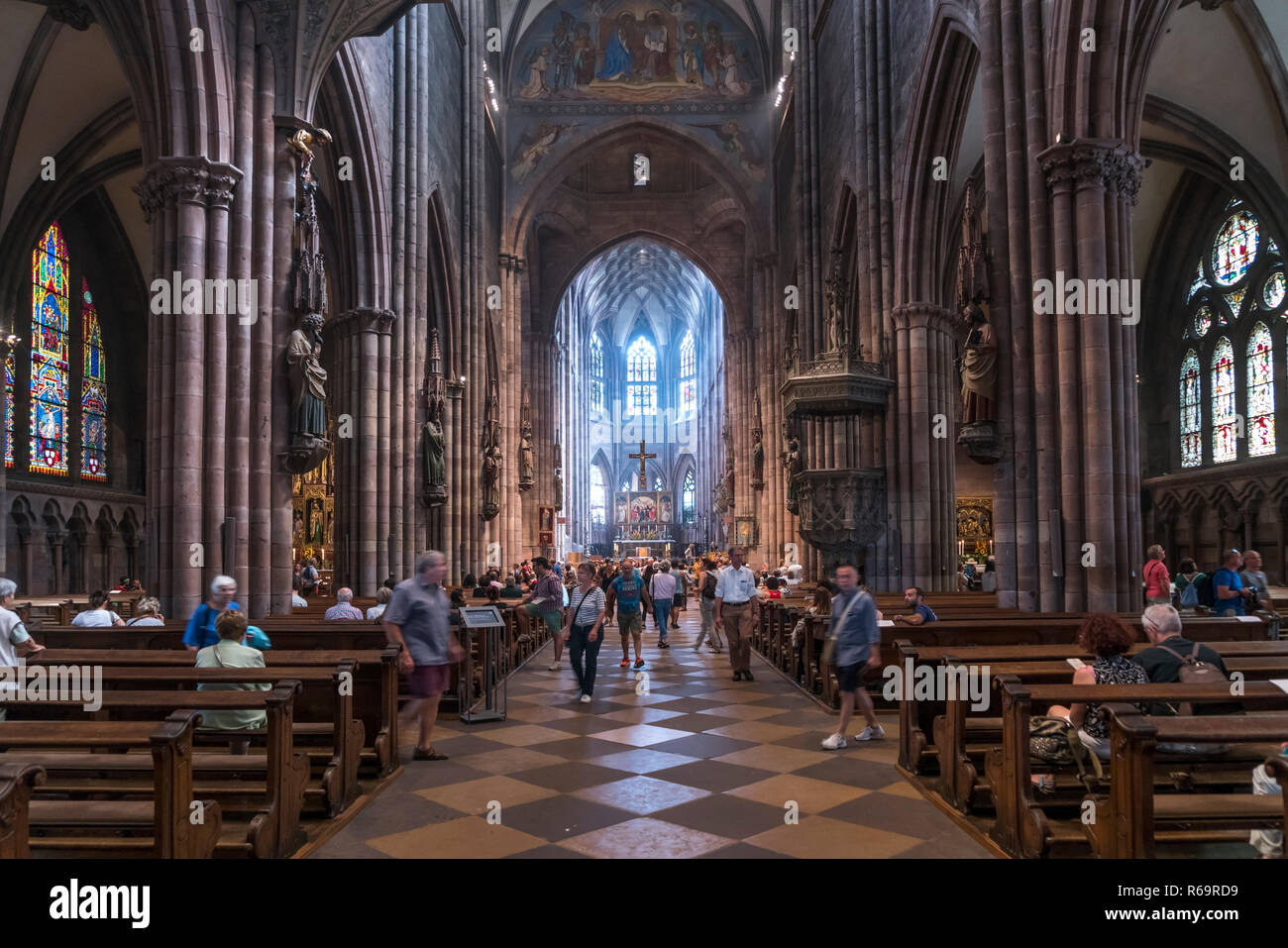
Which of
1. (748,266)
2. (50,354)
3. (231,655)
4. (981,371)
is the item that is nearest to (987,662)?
(231,655)

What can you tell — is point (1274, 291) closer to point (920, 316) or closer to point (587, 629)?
point (920, 316)

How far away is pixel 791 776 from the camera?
22.1 ft

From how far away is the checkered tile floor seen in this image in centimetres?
518

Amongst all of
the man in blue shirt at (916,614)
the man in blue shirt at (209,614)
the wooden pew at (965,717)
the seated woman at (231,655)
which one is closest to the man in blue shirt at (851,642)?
the wooden pew at (965,717)

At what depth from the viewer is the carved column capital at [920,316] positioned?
17609 mm

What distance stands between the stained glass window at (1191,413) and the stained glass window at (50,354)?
29255mm

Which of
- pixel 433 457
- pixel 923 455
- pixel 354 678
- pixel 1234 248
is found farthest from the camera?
pixel 1234 248

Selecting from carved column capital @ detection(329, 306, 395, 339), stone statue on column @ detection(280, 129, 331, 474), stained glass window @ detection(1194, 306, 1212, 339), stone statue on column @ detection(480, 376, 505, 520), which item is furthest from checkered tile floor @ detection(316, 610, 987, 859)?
stained glass window @ detection(1194, 306, 1212, 339)

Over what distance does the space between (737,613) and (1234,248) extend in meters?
19.7

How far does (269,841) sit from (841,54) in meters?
22.0

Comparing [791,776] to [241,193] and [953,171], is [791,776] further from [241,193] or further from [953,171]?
[953,171]

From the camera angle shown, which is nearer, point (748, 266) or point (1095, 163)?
point (1095, 163)

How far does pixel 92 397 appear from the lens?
24547 millimetres
